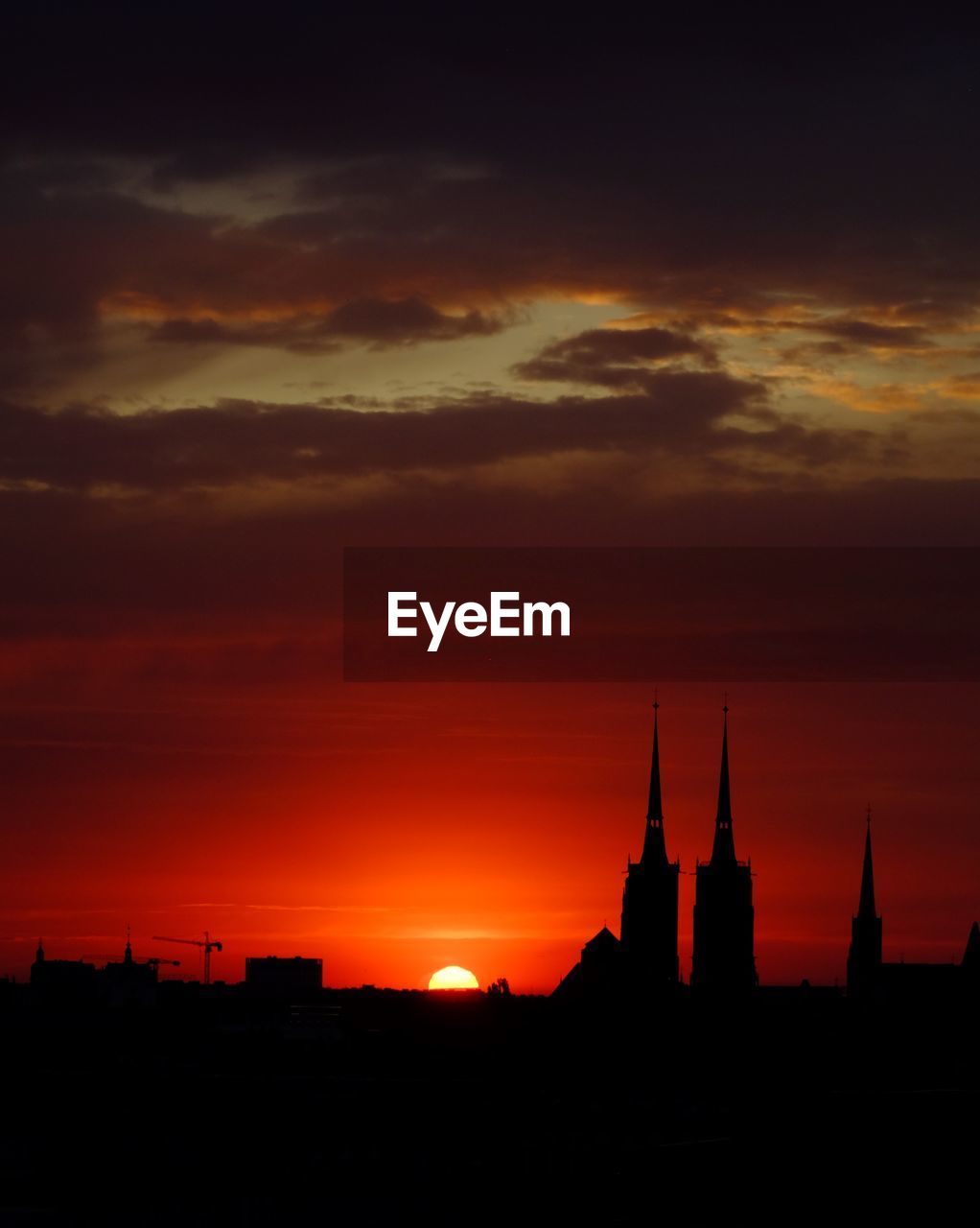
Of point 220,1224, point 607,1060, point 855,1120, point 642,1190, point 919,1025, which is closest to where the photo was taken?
point 642,1190

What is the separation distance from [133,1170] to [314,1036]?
69.8 metres

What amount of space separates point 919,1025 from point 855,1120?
122201 millimetres

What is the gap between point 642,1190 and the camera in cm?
3222

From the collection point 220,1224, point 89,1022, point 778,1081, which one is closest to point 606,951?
point 89,1022

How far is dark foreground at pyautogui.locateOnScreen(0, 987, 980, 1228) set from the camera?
33.2m

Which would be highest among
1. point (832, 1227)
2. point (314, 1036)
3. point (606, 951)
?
A: point (606, 951)

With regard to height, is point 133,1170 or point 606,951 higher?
point 606,951

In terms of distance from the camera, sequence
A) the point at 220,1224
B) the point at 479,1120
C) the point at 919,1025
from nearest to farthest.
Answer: the point at 220,1224, the point at 479,1120, the point at 919,1025

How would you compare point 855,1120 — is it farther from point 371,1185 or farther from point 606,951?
point 606,951

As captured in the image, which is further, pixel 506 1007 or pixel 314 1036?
pixel 506 1007

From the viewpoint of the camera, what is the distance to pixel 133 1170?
40688 millimetres

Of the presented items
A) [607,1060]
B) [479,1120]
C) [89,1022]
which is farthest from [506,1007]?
[479,1120]

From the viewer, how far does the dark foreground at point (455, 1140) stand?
33.2 metres

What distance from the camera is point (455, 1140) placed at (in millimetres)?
43531
